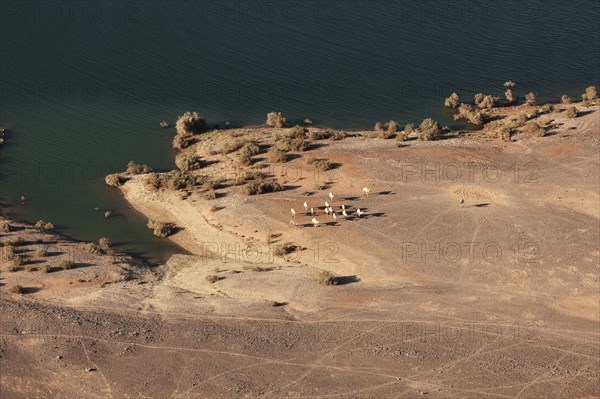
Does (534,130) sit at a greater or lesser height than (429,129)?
lesser

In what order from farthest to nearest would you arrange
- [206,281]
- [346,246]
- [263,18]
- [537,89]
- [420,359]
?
[263,18] → [537,89] → [346,246] → [206,281] → [420,359]

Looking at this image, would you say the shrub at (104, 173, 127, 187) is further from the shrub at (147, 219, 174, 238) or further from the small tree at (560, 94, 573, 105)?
the small tree at (560, 94, 573, 105)

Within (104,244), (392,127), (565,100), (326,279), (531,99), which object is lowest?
(326,279)

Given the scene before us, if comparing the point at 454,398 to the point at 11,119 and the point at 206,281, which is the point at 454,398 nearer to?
the point at 206,281

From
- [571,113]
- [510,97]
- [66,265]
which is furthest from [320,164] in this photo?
[571,113]

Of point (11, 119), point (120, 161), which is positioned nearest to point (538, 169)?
point (120, 161)

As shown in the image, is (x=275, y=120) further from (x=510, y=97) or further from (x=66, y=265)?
(x=66, y=265)
